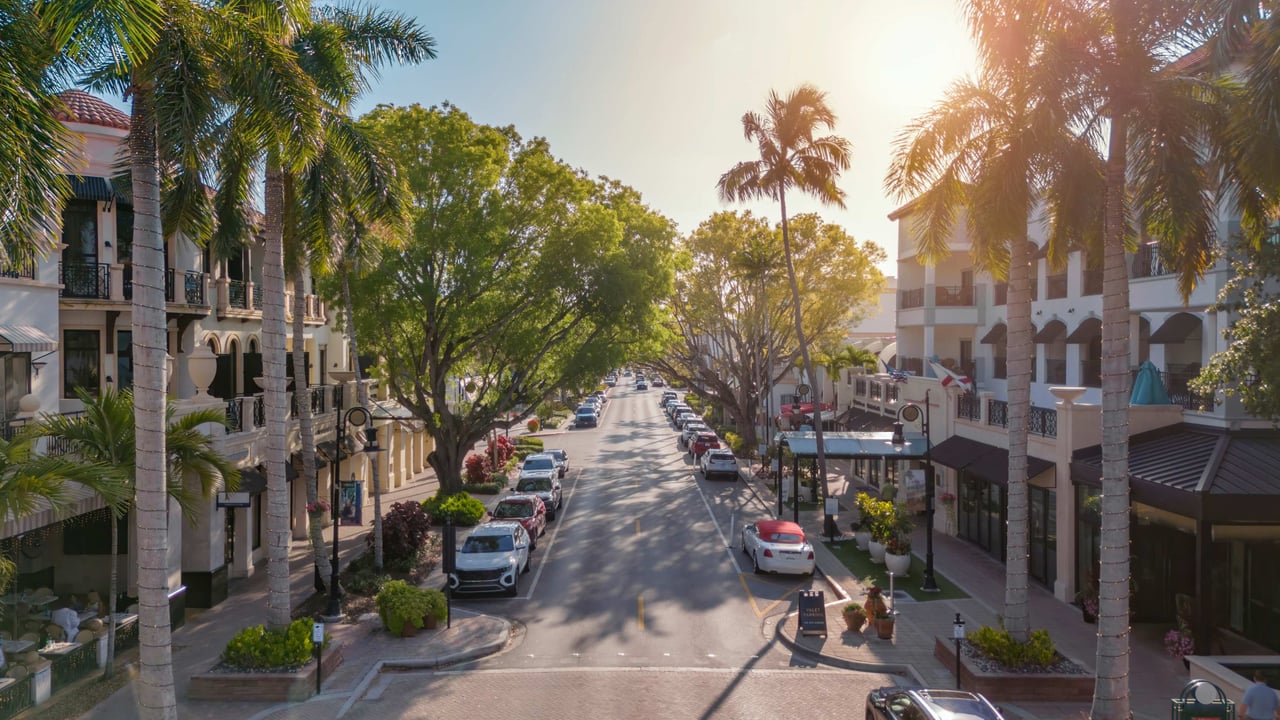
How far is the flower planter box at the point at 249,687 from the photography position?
14.1 metres

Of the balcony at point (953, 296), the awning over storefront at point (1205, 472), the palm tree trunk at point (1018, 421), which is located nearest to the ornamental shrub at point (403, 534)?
the palm tree trunk at point (1018, 421)

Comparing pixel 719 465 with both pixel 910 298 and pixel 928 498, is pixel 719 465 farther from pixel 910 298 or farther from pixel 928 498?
pixel 928 498

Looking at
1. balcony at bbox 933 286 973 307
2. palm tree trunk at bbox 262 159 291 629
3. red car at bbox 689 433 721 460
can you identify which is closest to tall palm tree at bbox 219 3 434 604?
palm tree trunk at bbox 262 159 291 629

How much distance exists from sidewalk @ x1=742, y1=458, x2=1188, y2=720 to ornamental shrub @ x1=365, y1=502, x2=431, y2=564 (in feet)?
34.2

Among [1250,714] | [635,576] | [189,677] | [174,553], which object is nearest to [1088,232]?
[1250,714]

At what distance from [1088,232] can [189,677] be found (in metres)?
17.2

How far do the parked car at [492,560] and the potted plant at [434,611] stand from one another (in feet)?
5.52

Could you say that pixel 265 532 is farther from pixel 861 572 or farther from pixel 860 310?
pixel 860 310

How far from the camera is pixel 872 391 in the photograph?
139 feet

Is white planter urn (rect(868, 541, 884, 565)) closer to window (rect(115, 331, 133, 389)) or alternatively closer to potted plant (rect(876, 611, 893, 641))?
potted plant (rect(876, 611, 893, 641))

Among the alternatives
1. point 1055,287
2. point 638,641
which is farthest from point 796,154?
point 638,641

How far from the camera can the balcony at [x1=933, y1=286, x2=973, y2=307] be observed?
1383 inches

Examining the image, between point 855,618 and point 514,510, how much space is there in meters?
12.7

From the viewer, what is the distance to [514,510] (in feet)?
89.9
